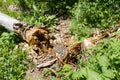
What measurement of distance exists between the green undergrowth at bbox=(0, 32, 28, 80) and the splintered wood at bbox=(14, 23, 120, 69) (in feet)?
0.92

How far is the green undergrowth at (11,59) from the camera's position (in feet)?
22.1

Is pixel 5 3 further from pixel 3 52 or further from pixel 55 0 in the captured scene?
pixel 3 52

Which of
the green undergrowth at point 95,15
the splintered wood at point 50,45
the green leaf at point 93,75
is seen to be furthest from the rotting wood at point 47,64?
the green leaf at point 93,75

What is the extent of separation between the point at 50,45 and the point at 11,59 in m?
1.00

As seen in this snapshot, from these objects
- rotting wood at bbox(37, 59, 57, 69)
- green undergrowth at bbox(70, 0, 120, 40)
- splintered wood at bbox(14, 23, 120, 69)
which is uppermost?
green undergrowth at bbox(70, 0, 120, 40)

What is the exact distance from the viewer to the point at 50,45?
7457mm

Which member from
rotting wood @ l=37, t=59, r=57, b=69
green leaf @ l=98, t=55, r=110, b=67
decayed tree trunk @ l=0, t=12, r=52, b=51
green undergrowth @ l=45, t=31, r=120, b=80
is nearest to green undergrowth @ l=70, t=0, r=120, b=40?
decayed tree trunk @ l=0, t=12, r=52, b=51

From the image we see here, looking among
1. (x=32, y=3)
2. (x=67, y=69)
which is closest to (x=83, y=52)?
(x=67, y=69)

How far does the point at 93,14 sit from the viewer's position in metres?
7.65

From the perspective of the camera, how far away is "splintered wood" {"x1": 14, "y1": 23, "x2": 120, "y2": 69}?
6.58 meters

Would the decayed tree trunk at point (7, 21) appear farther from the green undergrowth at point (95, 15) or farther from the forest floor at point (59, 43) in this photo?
the green undergrowth at point (95, 15)

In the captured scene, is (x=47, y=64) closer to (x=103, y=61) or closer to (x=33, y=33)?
(x=33, y=33)

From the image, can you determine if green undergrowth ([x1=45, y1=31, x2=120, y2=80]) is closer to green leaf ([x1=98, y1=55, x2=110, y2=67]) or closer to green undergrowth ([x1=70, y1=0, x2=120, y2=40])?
green leaf ([x1=98, y1=55, x2=110, y2=67])

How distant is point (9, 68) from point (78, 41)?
1.64 metres
